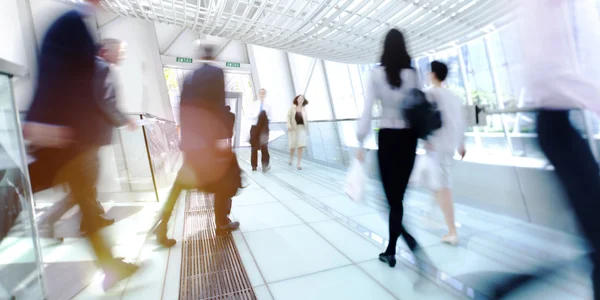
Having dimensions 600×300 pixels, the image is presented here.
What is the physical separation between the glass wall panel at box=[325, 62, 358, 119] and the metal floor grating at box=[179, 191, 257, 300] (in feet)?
31.4

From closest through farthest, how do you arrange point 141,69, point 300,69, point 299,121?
point 299,121 → point 141,69 → point 300,69

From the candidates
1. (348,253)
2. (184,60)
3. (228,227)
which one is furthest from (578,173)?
(184,60)

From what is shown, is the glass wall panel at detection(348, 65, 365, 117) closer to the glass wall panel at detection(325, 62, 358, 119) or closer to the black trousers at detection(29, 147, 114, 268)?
the glass wall panel at detection(325, 62, 358, 119)

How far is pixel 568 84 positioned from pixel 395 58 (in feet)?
2.71

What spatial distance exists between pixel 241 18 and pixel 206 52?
7.32 m

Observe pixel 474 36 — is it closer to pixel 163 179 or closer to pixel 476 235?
pixel 476 235

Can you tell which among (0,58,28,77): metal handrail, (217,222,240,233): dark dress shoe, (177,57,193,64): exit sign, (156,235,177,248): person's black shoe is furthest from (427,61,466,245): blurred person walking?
(177,57,193,64): exit sign

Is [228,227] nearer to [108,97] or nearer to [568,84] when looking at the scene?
[108,97]

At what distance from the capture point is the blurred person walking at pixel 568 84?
1019 millimetres

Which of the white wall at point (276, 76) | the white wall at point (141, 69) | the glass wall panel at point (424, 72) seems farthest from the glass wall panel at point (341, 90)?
the white wall at point (141, 69)

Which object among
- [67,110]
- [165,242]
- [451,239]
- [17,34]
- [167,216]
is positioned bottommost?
[451,239]

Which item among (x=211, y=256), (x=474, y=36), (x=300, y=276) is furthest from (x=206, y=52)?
(x=474, y=36)

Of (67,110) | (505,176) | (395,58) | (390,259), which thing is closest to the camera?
(67,110)

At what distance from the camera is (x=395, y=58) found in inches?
67.1
